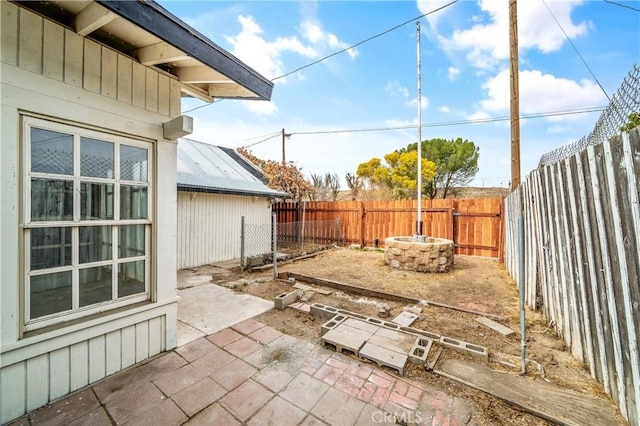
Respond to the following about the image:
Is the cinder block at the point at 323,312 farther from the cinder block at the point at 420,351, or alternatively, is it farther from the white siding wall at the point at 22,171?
the white siding wall at the point at 22,171

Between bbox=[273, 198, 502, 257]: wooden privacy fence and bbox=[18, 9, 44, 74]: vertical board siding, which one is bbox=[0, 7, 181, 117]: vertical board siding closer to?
bbox=[18, 9, 44, 74]: vertical board siding

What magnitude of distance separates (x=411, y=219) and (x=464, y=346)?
6619 mm

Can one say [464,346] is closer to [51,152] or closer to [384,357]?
[384,357]

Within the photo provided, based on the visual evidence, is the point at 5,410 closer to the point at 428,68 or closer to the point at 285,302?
the point at 285,302

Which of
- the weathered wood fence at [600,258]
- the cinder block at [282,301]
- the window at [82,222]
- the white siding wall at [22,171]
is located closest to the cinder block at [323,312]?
the cinder block at [282,301]

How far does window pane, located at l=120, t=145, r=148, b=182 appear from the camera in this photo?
222 cm

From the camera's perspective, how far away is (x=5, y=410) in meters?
1.60

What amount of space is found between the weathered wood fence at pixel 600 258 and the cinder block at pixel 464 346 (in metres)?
0.78

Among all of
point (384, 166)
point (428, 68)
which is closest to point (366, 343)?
point (428, 68)

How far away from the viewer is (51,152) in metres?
1.83

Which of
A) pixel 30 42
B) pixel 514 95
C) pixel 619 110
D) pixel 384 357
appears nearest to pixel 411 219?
pixel 514 95

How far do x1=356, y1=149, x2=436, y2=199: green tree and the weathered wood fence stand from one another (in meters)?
12.8

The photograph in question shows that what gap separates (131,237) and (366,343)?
2547 millimetres

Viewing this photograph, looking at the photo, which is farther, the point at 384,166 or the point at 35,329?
the point at 384,166
